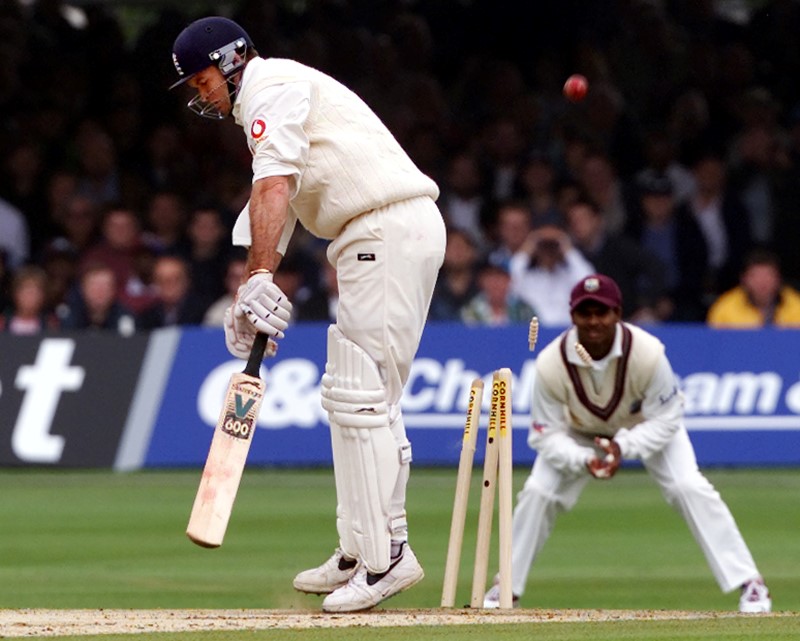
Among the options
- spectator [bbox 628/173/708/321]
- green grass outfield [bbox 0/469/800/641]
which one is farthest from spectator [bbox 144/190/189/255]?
spectator [bbox 628/173/708/321]

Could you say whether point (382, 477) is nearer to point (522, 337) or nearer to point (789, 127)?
point (522, 337)

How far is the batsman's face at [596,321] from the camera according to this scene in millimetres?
8602

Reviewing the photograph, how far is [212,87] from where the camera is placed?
690cm

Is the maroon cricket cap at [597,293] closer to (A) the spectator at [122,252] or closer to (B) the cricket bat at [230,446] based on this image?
(B) the cricket bat at [230,446]

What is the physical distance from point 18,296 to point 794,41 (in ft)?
23.6

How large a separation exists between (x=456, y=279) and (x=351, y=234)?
8042 millimetres

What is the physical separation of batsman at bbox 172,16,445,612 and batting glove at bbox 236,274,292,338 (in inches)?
0.4

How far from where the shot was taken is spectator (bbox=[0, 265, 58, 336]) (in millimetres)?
14359

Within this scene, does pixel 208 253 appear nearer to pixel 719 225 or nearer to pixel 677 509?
pixel 719 225

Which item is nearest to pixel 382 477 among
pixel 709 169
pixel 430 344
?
pixel 430 344

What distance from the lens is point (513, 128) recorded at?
640 inches

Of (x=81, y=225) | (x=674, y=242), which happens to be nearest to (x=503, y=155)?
(x=674, y=242)

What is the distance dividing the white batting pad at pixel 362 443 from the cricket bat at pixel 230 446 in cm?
28

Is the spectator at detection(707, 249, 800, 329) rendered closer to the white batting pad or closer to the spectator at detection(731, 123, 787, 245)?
the spectator at detection(731, 123, 787, 245)
